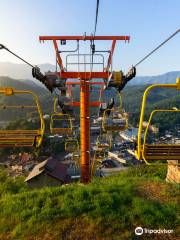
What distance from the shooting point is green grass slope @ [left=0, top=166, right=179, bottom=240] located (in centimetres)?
585

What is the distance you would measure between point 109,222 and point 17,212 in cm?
242

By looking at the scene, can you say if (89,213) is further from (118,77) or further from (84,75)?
(84,75)

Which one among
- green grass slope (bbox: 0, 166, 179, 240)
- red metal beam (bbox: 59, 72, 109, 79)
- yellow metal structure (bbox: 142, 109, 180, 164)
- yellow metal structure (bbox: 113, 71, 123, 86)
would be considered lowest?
green grass slope (bbox: 0, 166, 179, 240)

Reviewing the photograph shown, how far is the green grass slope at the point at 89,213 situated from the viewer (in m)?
5.85

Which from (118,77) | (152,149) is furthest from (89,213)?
(118,77)

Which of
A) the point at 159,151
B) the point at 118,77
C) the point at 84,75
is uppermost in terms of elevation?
the point at 84,75

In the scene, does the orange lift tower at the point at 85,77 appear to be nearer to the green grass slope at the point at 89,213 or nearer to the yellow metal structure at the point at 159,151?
the green grass slope at the point at 89,213

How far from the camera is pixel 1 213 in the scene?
691cm

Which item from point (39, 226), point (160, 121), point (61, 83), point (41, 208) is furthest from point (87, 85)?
point (160, 121)

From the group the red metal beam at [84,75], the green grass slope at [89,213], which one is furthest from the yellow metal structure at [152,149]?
the red metal beam at [84,75]

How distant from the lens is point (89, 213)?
6438 millimetres

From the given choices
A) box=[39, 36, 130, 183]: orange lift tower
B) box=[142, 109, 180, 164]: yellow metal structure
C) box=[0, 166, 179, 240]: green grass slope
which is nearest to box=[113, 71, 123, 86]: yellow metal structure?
box=[39, 36, 130, 183]: orange lift tower

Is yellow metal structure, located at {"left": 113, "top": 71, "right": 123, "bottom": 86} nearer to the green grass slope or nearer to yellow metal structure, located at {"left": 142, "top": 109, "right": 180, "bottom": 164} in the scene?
the green grass slope

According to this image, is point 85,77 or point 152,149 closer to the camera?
point 152,149
